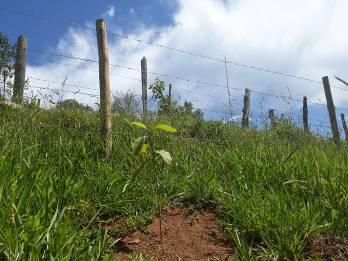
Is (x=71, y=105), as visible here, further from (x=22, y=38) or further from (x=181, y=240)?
(x=181, y=240)

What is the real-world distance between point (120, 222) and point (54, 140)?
1.42 metres

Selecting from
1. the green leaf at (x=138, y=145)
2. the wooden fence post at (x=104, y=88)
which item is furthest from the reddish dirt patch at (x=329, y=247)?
the wooden fence post at (x=104, y=88)

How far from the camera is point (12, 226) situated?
8.04ft

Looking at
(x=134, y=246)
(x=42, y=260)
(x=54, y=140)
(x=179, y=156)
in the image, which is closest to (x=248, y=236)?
(x=134, y=246)

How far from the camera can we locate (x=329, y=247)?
2.86 m

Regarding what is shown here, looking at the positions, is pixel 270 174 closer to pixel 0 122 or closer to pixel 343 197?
pixel 343 197

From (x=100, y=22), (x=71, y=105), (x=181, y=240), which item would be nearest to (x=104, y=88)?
(x=100, y=22)

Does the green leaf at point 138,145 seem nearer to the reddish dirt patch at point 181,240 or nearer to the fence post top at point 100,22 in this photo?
the reddish dirt patch at point 181,240

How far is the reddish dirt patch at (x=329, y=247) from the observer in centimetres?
282

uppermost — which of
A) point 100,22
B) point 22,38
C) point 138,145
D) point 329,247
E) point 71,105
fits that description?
point 22,38

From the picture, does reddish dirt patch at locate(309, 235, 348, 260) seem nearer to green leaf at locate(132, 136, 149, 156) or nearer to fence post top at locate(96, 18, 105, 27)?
green leaf at locate(132, 136, 149, 156)

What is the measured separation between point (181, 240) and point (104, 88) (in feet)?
7.67

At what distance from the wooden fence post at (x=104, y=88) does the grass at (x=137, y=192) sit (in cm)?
12

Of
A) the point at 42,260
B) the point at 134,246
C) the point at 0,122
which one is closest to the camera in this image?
the point at 42,260
